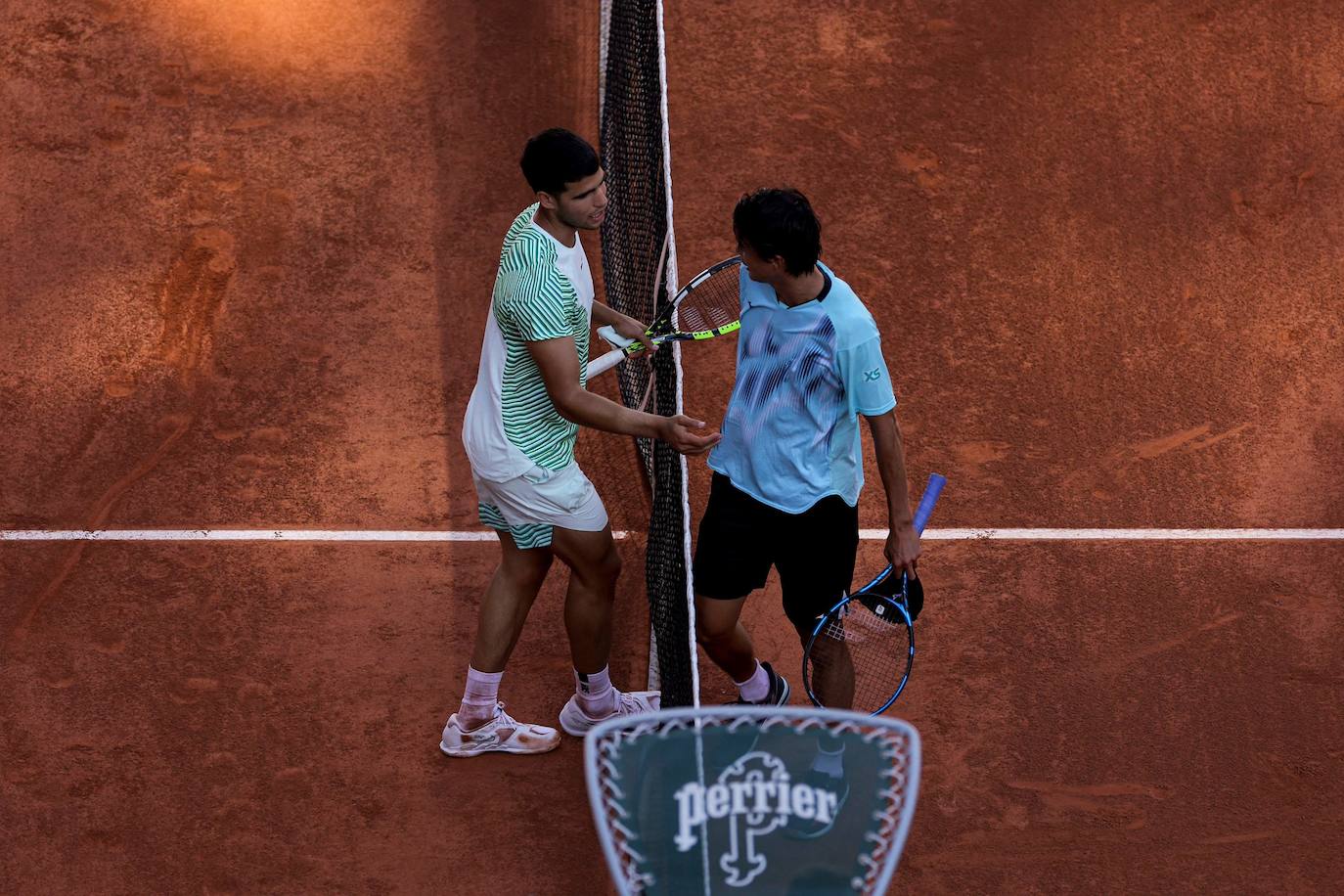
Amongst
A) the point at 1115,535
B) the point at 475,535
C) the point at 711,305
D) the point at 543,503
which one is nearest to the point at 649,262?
the point at 711,305

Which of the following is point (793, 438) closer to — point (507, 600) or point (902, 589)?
point (902, 589)

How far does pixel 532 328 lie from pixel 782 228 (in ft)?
2.77

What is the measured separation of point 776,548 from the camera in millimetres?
4461

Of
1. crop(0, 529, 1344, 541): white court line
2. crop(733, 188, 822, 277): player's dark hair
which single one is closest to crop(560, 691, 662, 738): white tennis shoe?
crop(0, 529, 1344, 541): white court line

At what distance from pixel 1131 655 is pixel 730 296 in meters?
2.13

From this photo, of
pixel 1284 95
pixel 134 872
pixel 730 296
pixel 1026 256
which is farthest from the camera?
pixel 1284 95

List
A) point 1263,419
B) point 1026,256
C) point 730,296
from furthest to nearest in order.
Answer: point 1026,256 < point 1263,419 < point 730,296

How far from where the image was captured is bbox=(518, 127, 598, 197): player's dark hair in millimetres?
4312

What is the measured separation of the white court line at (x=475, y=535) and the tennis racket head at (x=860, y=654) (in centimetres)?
105

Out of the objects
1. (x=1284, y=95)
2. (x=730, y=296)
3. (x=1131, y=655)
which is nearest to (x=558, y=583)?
(x=730, y=296)

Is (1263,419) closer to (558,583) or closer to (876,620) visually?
(876,620)

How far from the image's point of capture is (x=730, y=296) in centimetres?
529

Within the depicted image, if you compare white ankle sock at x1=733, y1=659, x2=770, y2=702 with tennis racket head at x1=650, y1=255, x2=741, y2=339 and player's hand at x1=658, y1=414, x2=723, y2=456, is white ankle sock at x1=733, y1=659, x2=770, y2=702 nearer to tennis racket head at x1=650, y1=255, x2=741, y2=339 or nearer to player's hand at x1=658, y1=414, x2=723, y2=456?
player's hand at x1=658, y1=414, x2=723, y2=456

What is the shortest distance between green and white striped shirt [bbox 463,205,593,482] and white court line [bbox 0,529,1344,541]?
1.39 meters
